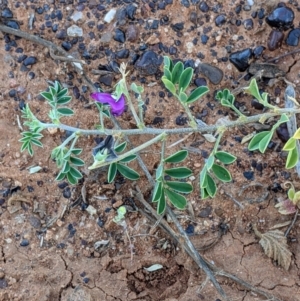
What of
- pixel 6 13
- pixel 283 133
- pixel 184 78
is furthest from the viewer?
pixel 6 13

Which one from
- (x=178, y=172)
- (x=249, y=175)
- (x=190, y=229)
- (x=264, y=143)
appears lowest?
(x=190, y=229)

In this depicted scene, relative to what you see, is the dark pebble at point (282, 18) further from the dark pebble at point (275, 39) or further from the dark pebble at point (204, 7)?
the dark pebble at point (204, 7)

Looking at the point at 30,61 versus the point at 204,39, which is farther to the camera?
the point at 30,61

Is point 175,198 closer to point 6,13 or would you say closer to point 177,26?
point 177,26

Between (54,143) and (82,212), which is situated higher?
(54,143)

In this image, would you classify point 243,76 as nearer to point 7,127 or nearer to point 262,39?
point 262,39

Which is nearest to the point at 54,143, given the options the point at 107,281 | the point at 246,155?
the point at 107,281

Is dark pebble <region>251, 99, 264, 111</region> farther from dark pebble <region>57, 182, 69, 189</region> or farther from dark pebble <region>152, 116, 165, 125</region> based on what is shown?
dark pebble <region>57, 182, 69, 189</region>

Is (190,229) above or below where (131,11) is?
below

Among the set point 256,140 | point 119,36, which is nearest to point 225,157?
point 256,140
